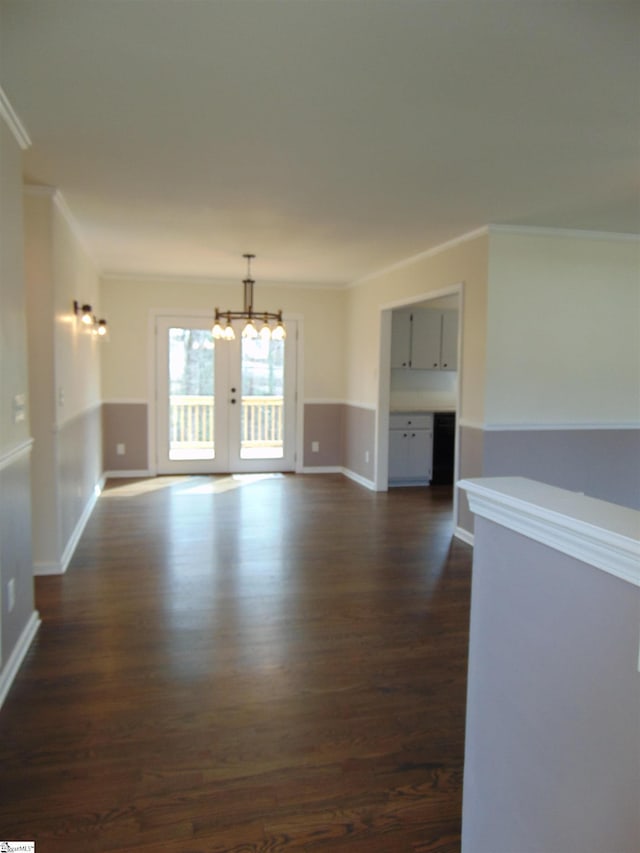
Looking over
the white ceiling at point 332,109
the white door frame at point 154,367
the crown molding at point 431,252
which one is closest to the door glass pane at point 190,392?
the white door frame at point 154,367

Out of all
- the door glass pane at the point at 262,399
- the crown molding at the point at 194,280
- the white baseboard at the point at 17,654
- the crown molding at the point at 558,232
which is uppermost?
the crown molding at the point at 194,280

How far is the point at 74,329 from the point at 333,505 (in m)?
3.01

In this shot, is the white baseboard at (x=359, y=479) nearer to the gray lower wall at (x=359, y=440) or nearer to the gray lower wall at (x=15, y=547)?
the gray lower wall at (x=359, y=440)

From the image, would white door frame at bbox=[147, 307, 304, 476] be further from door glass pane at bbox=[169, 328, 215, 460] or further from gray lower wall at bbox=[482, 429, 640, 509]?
gray lower wall at bbox=[482, 429, 640, 509]

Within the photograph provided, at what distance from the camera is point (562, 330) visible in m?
4.66

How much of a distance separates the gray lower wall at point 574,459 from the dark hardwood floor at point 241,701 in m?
0.80

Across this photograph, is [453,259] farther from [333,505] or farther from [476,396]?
[333,505]

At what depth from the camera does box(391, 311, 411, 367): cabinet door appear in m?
7.12

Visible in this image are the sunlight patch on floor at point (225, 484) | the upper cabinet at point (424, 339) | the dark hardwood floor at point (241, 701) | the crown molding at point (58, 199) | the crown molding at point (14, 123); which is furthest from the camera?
the upper cabinet at point (424, 339)

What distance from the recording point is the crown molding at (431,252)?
455 centimetres

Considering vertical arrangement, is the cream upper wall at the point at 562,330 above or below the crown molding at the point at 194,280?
below

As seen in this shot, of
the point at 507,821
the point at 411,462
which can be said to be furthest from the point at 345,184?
the point at 411,462

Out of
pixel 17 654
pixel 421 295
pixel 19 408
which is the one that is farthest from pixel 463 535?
pixel 19 408

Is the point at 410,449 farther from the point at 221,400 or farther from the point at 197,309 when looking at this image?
the point at 197,309
